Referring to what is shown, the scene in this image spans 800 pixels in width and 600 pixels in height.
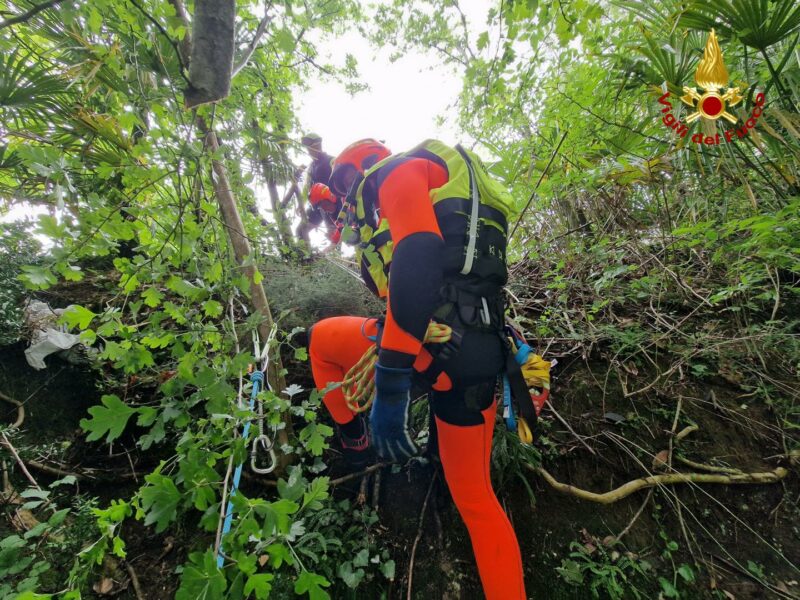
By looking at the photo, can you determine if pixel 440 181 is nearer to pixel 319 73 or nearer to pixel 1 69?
pixel 1 69

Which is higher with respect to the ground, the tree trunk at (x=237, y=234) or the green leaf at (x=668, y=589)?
the tree trunk at (x=237, y=234)

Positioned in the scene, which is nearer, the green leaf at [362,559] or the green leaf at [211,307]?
the green leaf at [211,307]

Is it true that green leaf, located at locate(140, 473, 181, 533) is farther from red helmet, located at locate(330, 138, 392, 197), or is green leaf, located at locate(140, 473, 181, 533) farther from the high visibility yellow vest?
red helmet, located at locate(330, 138, 392, 197)

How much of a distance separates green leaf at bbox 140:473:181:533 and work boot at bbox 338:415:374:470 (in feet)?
4.46

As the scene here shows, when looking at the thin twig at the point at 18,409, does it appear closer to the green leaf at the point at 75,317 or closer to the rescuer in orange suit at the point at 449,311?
the green leaf at the point at 75,317

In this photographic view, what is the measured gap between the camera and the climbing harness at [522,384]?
1.49 metres

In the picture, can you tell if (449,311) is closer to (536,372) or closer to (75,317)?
(536,372)

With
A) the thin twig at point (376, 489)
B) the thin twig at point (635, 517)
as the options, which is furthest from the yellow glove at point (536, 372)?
the thin twig at point (376, 489)

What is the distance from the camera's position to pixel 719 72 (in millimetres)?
1916

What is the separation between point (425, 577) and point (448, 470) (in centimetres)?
58

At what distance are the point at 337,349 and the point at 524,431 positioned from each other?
108 centimetres

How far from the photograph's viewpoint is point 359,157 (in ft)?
5.57

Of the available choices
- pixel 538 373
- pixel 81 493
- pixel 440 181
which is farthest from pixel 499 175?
pixel 81 493

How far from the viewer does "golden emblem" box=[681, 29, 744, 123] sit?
74.9 inches
